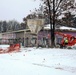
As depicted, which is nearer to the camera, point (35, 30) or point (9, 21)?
point (35, 30)

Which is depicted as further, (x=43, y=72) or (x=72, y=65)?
(x=72, y=65)

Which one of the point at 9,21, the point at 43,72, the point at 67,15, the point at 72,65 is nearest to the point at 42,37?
the point at 67,15

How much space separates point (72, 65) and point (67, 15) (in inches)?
894

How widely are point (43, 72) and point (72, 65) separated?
387 centimetres

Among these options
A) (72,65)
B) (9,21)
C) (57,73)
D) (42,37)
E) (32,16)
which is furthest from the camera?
(9,21)

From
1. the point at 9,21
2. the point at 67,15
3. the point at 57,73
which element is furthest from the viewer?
the point at 9,21

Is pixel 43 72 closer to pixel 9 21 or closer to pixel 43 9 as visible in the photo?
pixel 43 9

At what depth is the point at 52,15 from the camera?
122 feet

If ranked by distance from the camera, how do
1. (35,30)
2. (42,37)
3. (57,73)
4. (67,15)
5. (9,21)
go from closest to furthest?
(57,73) → (35,30) → (67,15) → (42,37) → (9,21)

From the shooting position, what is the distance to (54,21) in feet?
120

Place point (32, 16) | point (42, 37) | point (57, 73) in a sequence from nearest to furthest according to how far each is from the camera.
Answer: point (57, 73) → point (32, 16) → point (42, 37)

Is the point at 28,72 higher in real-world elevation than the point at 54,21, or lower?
lower

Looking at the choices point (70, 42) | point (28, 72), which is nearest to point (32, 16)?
point (70, 42)

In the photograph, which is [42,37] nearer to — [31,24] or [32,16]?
[32,16]
